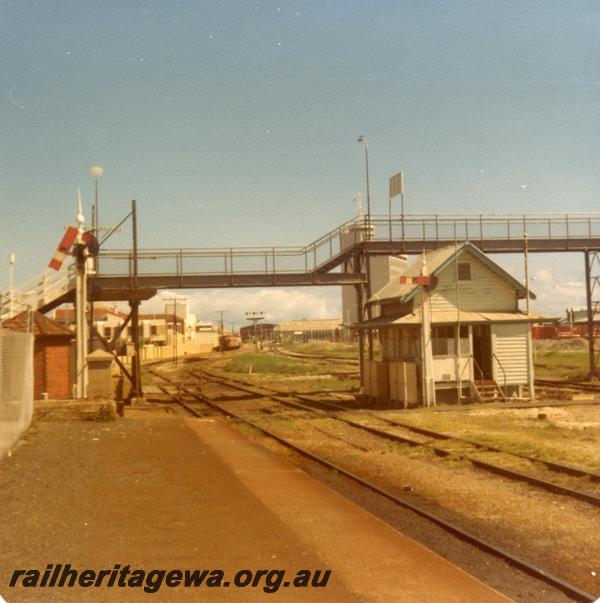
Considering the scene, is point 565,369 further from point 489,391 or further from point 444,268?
point 444,268

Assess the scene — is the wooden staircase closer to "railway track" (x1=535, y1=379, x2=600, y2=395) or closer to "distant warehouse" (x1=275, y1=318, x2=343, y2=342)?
"railway track" (x1=535, y1=379, x2=600, y2=395)

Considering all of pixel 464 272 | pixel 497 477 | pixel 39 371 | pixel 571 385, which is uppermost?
pixel 464 272

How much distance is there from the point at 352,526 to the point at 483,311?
17.8 m

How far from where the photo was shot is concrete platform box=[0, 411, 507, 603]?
596 cm

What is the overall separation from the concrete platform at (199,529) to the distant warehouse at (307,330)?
170 meters

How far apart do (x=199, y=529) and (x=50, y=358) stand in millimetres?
16758

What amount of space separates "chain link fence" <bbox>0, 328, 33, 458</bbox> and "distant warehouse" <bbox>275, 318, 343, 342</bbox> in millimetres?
165393

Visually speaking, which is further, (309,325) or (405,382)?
(309,325)

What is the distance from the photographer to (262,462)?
41.5ft

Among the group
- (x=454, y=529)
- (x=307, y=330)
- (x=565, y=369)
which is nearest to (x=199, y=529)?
(x=454, y=529)

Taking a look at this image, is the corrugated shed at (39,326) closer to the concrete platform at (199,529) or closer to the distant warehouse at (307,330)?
the concrete platform at (199,529)

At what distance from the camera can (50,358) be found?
2281 cm

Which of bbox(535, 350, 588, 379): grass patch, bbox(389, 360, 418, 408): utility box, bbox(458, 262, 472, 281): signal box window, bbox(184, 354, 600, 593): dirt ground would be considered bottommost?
bbox(184, 354, 600, 593): dirt ground

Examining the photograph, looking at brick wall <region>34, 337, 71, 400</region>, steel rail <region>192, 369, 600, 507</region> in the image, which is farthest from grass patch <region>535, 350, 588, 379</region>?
brick wall <region>34, 337, 71, 400</region>
